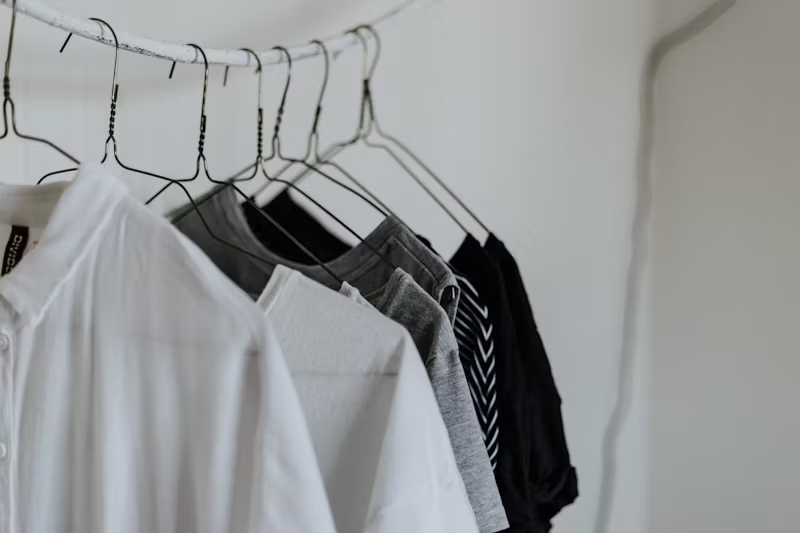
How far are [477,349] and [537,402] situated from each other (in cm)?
12

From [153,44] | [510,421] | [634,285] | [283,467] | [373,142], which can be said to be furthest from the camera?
[634,285]

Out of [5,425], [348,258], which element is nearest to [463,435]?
[348,258]

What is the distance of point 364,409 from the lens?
58cm

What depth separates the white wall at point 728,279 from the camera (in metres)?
1.07

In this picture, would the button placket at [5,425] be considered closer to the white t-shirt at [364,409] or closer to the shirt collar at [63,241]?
the shirt collar at [63,241]

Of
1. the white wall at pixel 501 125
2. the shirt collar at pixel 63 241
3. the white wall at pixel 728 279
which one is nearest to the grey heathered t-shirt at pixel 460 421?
the shirt collar at pixel 63 241

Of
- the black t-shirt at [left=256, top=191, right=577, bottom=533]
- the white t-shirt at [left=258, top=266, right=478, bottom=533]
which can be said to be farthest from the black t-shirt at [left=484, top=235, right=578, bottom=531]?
the white t-shirt at [left=258, top=266, right=478, bottom=533]

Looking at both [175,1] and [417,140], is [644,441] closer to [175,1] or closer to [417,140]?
[417,140]

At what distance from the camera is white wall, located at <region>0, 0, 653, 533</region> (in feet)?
3.14

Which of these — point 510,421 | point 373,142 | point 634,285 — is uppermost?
point 373,142

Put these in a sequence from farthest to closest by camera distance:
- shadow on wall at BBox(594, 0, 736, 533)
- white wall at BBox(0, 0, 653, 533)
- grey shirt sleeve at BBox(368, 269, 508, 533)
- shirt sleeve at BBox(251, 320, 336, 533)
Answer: shadow on wall at BBox(594, 0, 736, 533), white wall at BBox(0, 0, 653, 533), grey shirt sleeve at BBox(368, 269, 508, 533), shirt sleeve at BBox(251, 320, 336, 533)

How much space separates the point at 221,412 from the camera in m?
0.52

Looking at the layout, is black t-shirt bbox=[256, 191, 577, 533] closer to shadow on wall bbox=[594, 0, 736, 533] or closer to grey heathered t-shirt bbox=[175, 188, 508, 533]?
grey heathered t-shirt bbox=[175, 188, 508, 533]

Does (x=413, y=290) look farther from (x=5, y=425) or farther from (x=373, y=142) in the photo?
(x=373, y=142)
